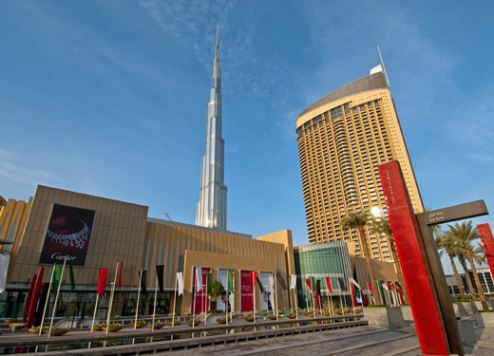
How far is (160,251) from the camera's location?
52.7m

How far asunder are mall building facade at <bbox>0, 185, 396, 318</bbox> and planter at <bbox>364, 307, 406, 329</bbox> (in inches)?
572

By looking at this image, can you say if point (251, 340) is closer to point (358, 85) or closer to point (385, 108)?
point (385, 108)

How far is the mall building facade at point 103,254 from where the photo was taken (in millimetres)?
39250

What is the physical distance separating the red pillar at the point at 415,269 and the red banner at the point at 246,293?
4529cm

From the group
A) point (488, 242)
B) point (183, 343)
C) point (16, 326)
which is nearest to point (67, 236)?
point (16, 326)

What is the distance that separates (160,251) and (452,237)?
1982 inches

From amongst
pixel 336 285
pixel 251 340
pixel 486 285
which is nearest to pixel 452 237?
pixel 336 285

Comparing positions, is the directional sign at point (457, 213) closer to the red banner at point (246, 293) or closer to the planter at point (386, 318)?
the planter at point (386, 318)

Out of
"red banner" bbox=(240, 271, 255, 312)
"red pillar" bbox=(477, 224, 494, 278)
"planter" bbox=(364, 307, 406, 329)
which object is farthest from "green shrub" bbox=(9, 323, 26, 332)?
"red pillar" bbox=(477, 224, 494, 278)

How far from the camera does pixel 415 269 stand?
11.2 m

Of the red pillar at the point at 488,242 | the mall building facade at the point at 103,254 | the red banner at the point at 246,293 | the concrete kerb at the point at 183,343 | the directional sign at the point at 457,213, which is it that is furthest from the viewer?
the red banner at the point at 246,293

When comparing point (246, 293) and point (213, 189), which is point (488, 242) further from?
point (213, 189)

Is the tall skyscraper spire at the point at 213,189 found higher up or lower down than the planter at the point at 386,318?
higher up

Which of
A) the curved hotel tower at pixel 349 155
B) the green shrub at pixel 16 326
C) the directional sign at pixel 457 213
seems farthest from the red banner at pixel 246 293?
Answer: the curved hotel tower at pixel 349 155
